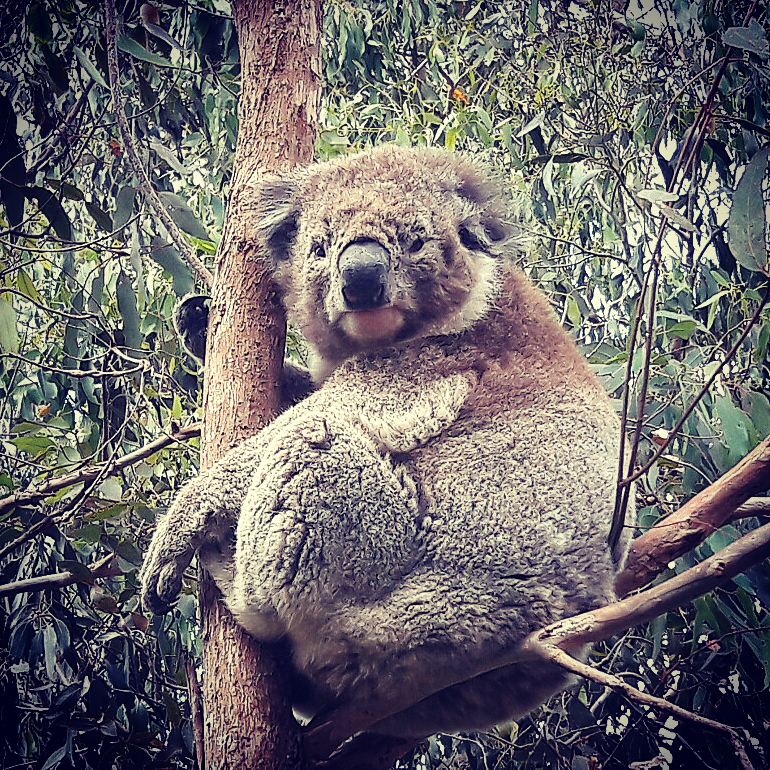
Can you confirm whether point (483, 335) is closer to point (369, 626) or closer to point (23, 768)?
point (369, 626)

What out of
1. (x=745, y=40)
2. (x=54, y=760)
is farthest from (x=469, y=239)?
(x=54, y=760)

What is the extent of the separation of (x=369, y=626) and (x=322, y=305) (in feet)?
2.21

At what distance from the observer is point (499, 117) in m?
2.91

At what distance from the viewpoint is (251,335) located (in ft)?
5.54

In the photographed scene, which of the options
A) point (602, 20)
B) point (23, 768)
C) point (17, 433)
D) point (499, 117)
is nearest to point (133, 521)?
point (17, 433)

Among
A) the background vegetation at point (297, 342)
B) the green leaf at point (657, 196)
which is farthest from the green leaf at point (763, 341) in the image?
the green leaf at point (657, 196)

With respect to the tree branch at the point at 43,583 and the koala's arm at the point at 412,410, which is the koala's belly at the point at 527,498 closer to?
the koala's arm at the point at 412,410

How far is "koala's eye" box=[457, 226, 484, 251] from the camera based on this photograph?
1891 mm

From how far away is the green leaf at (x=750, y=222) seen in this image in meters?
1.28

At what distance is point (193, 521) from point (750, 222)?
1070 millimetres

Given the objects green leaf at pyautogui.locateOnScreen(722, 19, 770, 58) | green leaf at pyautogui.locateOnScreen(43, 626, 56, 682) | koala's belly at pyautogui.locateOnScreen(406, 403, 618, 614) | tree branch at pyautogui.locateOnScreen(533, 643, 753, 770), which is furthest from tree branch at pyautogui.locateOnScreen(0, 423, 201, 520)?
green leaf at pyautogui.locateOnScreen(722, 19, 770, 58)

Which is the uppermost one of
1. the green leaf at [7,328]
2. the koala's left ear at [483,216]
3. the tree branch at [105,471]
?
the koala's left ear at [483,216]

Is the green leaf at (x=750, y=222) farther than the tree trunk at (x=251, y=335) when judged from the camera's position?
No

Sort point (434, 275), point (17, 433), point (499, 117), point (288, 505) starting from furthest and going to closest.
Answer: point (499, 117) < point (17, 433) < point (434, 275) < point (288, 505)
